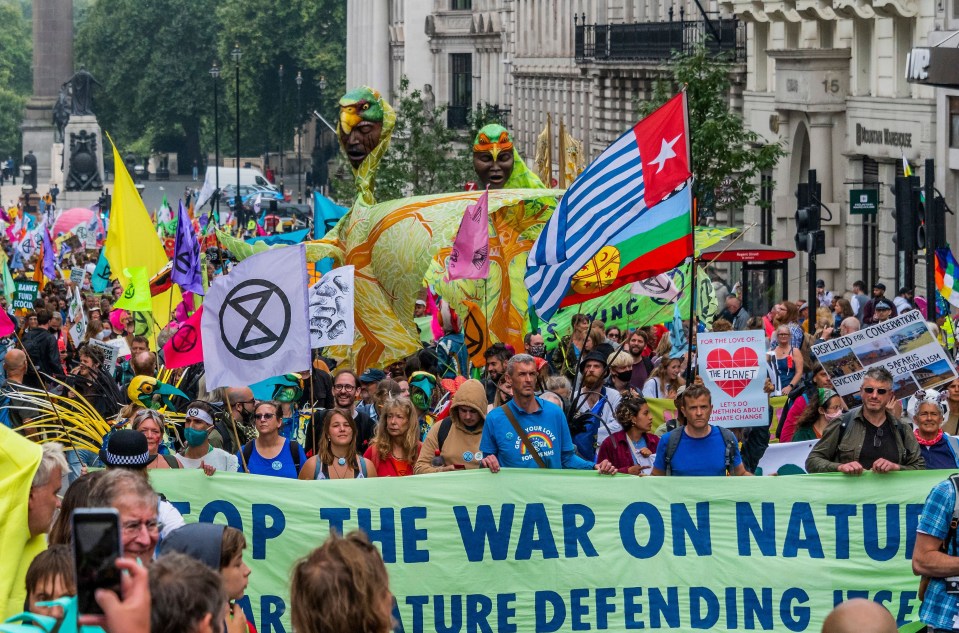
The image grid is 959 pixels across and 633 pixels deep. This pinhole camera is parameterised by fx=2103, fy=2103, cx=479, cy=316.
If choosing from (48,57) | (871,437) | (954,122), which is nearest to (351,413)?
→ (871,437)

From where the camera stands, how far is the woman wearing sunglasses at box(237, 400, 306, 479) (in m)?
10.8

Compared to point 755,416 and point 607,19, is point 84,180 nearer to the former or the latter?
point 607,19

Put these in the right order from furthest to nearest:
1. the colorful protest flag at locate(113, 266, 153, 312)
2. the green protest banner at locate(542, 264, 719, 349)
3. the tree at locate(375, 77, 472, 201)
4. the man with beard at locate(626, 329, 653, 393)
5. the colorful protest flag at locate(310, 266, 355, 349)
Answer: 1. the tree at locate(375, 77, 472, 201)
2. the colorful protest flag at locate(113, 266, 153, 312)
3. the green protest banner at locate(542, 264, 719, 349)
4. the man with beard at locate(626, 329, 653, 393)
5. the colorful protest flag at locate(310, 266, 355, 349)

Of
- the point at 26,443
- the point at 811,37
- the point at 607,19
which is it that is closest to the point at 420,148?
the point at 607,19

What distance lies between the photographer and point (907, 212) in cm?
2198

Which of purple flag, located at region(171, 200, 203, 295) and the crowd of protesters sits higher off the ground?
purple flag, located at region(171, 200, 203, 295)

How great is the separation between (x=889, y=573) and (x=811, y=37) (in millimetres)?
29161

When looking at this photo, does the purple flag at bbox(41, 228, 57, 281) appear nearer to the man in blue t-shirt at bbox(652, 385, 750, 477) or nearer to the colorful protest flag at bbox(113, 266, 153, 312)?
the colorful protest flag at bbox(113, 266, 153, 312)

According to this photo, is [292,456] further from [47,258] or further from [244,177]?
[244,177]

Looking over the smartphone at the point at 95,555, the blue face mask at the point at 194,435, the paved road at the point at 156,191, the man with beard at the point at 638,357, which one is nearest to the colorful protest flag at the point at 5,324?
the man with beard at the point at 638,357

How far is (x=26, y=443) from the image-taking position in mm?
7230

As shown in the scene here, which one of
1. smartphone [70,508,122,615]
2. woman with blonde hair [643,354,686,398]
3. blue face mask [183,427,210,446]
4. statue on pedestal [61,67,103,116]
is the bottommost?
blue face mask [183,427,210,446]

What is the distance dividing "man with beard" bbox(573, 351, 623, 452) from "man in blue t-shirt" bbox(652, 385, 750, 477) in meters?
2.76

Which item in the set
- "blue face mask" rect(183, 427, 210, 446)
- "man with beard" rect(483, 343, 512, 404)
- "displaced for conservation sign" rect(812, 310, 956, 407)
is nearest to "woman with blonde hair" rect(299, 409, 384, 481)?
"blue face mask" rect(183, 427, 210, 446)
